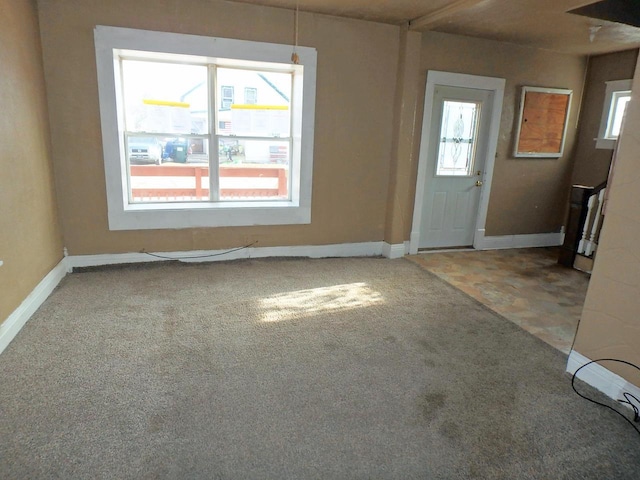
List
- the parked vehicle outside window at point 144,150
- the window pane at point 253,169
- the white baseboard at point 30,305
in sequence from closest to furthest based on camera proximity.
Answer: the white baseboard at point 30,305
the parked vehicle outside window at point 144,150
the window pane at point 253,169

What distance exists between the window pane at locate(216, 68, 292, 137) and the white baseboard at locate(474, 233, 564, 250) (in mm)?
3039

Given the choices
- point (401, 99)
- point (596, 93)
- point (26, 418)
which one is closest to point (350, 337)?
point (26, 418)

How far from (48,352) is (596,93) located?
6435 millimetres

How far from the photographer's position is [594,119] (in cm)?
523

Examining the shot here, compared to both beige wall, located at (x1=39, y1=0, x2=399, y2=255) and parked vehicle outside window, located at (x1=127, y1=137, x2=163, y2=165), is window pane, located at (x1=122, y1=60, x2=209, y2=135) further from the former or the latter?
beige wall, located at (x1=39, y1=0, x2=399, y2=255)

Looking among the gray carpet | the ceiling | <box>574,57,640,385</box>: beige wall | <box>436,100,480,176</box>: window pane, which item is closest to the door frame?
<box>436,100,480,176</box>: window pane

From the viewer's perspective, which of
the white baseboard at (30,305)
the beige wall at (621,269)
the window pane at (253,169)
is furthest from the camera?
the window pane at (253,169)

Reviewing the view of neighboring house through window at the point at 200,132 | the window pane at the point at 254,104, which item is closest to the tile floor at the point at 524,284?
the view of neighboring house through window at the point at 200,132

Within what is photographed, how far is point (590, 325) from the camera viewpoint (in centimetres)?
240

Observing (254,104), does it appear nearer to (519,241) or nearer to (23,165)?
(23,165)

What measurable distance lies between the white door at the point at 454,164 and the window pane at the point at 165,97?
8.77 ft

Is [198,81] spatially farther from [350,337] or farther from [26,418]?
[26,418]

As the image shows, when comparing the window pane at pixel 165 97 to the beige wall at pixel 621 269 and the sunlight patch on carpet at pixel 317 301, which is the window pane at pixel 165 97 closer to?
the sunlight patch on carpet at pixel 317 301

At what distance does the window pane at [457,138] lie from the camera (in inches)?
193
